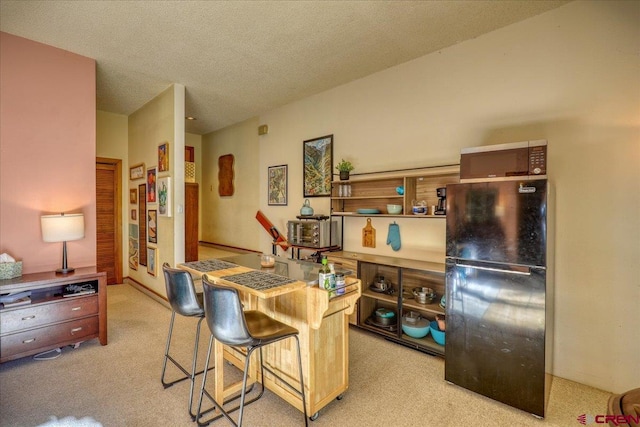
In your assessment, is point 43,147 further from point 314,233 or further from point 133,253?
point 314,233

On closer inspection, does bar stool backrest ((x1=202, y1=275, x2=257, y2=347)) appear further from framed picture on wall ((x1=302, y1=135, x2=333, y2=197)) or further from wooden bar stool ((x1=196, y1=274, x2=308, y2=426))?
framed picture on wall ((x1=302, y1=135, x2=333, y2=197))

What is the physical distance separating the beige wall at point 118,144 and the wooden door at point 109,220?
74 mm

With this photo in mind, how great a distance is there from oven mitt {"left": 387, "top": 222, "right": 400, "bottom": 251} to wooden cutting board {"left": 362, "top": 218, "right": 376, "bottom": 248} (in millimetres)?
266

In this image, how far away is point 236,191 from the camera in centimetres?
626

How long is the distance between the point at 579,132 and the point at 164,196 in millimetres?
4773

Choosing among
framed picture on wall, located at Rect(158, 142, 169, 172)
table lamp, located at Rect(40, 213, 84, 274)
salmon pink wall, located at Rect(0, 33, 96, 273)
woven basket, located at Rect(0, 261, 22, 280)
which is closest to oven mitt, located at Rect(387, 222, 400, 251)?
framed picture on wall, located at Rect(158, 142, 169, 172)

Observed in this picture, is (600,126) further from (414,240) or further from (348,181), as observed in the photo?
(348,181)

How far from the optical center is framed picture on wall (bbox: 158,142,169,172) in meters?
4.29

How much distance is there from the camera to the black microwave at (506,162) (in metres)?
2.29

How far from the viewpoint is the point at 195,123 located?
6168mm

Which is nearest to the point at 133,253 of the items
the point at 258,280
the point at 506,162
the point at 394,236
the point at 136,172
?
the point at 136,172

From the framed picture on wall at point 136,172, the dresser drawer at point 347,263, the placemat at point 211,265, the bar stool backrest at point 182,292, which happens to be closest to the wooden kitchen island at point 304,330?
the placemat at point 211,265

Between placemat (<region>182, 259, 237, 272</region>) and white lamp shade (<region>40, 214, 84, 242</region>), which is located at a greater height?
white lamp shade (<region>40, 214, 84, 242</region>)

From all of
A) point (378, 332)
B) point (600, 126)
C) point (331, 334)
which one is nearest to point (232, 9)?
point (331, 334)
